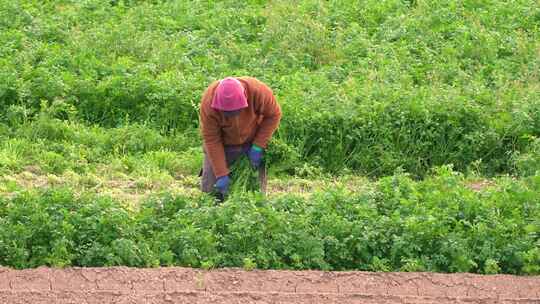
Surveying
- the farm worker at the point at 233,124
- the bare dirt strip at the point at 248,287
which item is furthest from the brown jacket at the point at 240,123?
the bare dirt strip at the point at 248,287

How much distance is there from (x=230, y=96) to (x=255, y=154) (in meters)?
0.87

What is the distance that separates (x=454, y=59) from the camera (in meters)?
12.8

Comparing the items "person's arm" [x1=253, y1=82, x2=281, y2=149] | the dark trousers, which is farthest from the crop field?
"person's arm" [x1=253, y1=82, x2=281, y2=149]

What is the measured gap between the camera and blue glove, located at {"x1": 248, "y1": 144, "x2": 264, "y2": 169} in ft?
30.3

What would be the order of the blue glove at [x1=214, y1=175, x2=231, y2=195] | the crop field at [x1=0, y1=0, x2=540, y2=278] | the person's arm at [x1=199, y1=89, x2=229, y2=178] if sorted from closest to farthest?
1. the crop field at [x1=0, y1=0, x2=540, y2=278]
2. the person's arm at [x1=199, y1=89, x2=229, y2=178]
3. the blue glove at [x1=214, y1=175, x2=231, y2=195]

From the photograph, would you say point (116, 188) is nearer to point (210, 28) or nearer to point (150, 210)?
point (150, 210)

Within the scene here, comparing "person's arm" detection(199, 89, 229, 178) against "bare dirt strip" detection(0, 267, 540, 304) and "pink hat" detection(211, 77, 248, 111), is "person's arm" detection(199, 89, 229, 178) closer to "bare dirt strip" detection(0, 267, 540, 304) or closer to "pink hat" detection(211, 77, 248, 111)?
"pink hat" detection(211, 77, 248, 111)

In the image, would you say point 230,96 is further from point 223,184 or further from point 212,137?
point 223,184

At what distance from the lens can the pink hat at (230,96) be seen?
8539mm

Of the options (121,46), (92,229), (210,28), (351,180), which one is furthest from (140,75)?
(92,229)

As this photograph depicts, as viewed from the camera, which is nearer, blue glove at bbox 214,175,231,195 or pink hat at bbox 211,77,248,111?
pink hat at bbox 211,77,248,111

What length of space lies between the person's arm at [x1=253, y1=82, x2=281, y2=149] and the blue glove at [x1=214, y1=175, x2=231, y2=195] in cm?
40

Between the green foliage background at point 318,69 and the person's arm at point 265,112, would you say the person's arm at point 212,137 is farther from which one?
the green foliage background at point 318,69

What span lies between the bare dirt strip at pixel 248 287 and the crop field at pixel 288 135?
219 millimetres
